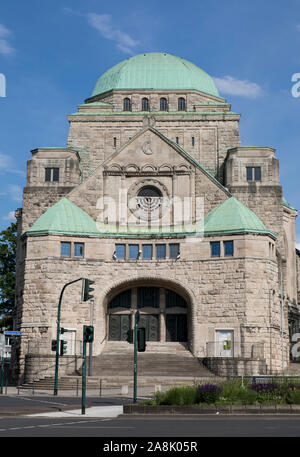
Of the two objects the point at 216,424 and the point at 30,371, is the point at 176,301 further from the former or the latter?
the point at 216,424

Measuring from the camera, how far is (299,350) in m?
52.1

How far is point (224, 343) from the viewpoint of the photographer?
44781mm

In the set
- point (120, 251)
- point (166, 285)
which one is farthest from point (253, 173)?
point (120, 251)

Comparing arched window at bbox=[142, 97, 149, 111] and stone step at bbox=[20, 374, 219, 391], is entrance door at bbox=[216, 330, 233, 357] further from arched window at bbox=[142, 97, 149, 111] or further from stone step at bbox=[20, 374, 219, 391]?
arched window at bbox=[142, 97, 149, 111]

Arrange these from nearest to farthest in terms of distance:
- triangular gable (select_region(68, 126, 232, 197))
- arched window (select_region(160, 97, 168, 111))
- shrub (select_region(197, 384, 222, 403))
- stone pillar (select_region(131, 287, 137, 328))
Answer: shrub (select_region(197, 384, 222, 403)) < stone pillar (select_region(131, 287, 137, 328)) < triangular gable (select_region(68, 126, 232, 197)) < arched window (select_region(160, 97, 168, 111))

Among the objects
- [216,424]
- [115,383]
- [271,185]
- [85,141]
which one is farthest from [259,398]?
[85,141]

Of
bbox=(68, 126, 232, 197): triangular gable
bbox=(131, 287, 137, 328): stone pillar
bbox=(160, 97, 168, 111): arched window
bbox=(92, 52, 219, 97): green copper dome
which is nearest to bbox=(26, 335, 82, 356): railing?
bbox=(131, 287, 137, 328): stone pillar

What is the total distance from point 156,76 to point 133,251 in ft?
66.2

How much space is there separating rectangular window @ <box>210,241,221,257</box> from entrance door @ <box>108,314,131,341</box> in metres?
7.65

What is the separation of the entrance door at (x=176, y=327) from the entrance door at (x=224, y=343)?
3619 millimetres

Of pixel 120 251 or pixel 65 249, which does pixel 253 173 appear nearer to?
pixel 120 251

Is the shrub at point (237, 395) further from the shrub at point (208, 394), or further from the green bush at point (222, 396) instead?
the shrub at point (208, 394)

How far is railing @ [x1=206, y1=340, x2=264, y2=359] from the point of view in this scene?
143 feet
